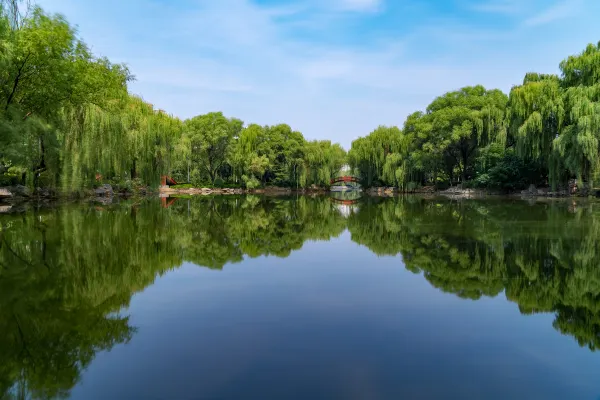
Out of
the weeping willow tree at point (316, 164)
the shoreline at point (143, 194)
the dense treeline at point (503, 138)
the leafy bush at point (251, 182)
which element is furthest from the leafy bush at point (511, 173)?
the leafy bush at point (251, 182)

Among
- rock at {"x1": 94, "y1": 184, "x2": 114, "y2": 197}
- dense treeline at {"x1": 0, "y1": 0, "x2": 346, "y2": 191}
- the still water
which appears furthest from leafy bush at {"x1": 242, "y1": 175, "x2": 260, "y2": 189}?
the still water

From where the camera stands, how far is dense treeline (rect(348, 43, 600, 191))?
24.2 metres

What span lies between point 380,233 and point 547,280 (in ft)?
18.6

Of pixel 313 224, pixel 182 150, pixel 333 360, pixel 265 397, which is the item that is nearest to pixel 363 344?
pixel 333 360

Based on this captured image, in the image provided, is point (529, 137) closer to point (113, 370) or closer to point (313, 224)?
point (313, 224)

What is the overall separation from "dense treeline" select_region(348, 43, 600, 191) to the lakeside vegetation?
0.09m

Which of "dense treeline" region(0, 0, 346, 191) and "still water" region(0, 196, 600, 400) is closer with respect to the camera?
"still water" region(0, 196, 600, 400)

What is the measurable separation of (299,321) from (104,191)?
1075 inches

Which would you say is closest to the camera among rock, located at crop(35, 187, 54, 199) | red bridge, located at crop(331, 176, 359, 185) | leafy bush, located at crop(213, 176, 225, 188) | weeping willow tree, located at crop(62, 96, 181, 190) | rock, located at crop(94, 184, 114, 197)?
weeping willow tree, located at crop(62, 96, 181, 190)

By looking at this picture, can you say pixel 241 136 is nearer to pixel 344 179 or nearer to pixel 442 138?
pixel 344 179

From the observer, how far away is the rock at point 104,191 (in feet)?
91.5

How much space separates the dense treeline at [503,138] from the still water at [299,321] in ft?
60.1

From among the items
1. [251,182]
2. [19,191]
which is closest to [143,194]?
[19,191]

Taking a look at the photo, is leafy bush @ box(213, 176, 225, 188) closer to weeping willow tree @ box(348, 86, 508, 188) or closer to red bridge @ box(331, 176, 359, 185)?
red bridge @ box(331, 176, 359, 185)
